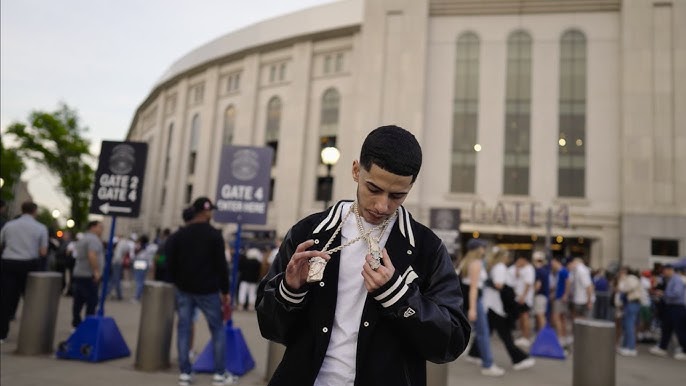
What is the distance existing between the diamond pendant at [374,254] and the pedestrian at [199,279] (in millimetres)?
5046

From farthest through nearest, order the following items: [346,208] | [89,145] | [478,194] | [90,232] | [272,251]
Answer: [89,145], [478,194], [272,251], [90,232], [346,208]

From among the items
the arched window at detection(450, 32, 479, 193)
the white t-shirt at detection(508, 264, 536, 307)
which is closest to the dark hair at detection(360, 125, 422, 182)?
the white t-shirt at detection(508, 264, 536, 307)

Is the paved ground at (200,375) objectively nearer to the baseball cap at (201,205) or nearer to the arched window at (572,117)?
the baseball cap at (201,205)

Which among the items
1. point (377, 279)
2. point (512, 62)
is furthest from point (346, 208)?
point (512, 62)

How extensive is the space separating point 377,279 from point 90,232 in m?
9.37

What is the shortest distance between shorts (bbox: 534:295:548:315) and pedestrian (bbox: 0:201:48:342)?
10.5 meters

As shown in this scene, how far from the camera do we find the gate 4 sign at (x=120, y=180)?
8.48m

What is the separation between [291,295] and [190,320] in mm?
5330

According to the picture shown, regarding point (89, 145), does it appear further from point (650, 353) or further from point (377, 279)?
point (377, 279)

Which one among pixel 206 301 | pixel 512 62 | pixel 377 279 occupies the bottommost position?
pixel 206 301

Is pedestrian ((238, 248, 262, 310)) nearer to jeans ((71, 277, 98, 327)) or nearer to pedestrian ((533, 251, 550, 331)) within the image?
jeans ((71, 277, 98, 327))

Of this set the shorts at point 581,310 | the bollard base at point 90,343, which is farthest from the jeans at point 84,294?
the shorts at point 581,310

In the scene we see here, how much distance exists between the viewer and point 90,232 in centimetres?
964

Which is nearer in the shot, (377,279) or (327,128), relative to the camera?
(377,279)
